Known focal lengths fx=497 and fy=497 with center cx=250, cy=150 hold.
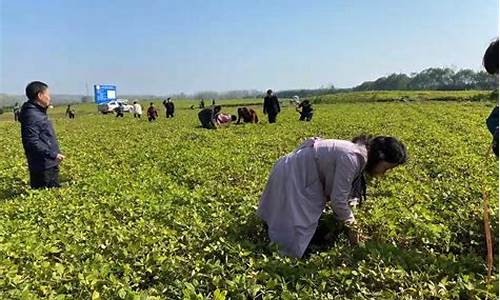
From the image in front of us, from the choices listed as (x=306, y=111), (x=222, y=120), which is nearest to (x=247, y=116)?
(x=222, y=120)

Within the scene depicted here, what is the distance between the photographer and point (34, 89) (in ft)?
21.4

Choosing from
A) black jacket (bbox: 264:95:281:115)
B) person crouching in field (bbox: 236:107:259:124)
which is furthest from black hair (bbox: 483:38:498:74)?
person crouching in field (bbox: 236:107:259:124)

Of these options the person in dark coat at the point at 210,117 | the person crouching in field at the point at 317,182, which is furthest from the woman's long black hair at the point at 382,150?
the person in dark coat at the point at 210,117

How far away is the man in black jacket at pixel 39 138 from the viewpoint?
661cm

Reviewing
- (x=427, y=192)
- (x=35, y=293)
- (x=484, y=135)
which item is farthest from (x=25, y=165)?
(x=484, y=135)

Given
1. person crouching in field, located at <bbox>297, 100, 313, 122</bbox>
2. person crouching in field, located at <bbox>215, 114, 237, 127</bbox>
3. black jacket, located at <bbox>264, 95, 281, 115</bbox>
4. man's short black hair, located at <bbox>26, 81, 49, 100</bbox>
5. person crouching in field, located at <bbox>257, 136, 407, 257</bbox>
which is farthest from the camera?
person crouching in field, located at <bbox>297, 100, 313, 122</bbox>

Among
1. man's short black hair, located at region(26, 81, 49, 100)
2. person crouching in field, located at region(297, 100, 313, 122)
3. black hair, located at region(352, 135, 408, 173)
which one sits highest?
man's short black hair, located at region(26, 81, 49, 100)

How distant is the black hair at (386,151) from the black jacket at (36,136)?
4.68 meters

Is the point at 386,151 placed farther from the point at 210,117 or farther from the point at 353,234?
the point at 210,117

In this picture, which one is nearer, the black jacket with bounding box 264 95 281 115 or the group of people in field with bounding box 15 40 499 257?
the group of people in field with bounding box 15 40 499 257

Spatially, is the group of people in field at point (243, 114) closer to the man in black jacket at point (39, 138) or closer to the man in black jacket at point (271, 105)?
the man in black jacket at point (271, 105)

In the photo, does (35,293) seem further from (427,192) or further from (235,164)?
(235,164)

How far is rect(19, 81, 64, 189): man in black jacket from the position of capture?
661cm

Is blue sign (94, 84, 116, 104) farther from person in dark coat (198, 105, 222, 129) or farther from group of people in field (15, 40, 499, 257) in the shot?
group of people in field (15, 40, 499, 257)
